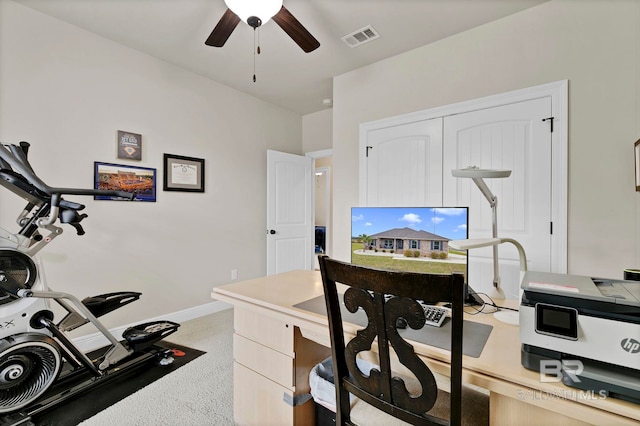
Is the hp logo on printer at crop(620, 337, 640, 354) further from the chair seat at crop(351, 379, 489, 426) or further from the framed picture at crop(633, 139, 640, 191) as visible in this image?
the framed picture at crop(633, 139, 640, 191)

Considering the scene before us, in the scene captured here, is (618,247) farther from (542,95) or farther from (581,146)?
(542,95)

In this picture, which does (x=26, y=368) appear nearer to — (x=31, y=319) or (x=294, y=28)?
(x=31, y=319)

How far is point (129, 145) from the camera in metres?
2.81

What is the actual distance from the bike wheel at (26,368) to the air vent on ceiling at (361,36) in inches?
122

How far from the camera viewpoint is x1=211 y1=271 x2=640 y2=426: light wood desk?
722 millimetres

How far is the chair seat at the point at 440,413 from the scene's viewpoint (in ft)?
3.36

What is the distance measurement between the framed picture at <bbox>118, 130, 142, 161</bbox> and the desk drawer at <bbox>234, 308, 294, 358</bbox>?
7.07 ft

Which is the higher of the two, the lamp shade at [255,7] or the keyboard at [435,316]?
the lamp shade at [255,7]

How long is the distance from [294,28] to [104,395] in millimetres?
2730

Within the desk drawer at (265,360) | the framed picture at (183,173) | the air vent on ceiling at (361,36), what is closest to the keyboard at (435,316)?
the desk drawer at (265,360)

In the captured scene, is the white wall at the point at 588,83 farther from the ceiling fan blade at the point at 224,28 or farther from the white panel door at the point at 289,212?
the white panel door at the point at 289,212

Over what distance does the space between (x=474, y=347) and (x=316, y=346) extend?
2.51 feet

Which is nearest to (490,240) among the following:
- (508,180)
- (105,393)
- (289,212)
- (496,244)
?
(496,244)

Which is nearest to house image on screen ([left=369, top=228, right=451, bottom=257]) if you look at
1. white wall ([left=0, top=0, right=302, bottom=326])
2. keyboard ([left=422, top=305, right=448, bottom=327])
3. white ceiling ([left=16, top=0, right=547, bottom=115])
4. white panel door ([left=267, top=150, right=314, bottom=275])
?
keyboard ([left=422, top=305, right=448, bottom=327])
